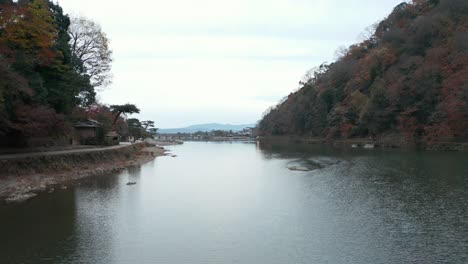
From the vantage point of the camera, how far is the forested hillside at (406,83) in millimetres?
41250

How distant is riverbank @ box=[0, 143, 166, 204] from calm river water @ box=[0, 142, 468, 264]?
154cm

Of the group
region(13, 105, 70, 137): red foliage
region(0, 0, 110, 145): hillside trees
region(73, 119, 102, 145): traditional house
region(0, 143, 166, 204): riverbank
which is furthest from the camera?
region(73, 119, 102, 145): traditional house

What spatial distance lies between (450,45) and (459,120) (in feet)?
40.1

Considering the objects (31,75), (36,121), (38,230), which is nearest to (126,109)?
(31,75)

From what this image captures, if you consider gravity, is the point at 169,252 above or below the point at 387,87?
below

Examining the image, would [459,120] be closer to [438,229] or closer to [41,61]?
[438,229]

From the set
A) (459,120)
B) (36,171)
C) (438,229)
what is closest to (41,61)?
(36,171)

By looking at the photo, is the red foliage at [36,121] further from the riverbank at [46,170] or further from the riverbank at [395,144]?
the riverbank at [395,144]

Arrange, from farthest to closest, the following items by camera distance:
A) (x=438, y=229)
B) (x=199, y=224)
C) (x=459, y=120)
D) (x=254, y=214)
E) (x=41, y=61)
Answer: (x=459, y=120), (x=41, y=61), (x=254, y=214), (x=199, y=224), (x=438, y=229)

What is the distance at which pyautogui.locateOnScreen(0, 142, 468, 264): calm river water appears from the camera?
10031mm

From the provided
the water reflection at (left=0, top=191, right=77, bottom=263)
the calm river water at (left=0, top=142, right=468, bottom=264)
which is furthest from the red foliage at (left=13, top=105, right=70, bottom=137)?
the water reflection at (left=0, top=191, right=77, bottom=263)

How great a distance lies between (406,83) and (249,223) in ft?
135

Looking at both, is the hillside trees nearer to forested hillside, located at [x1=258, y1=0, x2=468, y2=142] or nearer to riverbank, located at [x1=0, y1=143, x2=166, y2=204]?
riverbank, located at [x1=0, y1=143, x2=166, y2=204]

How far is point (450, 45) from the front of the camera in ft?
150
